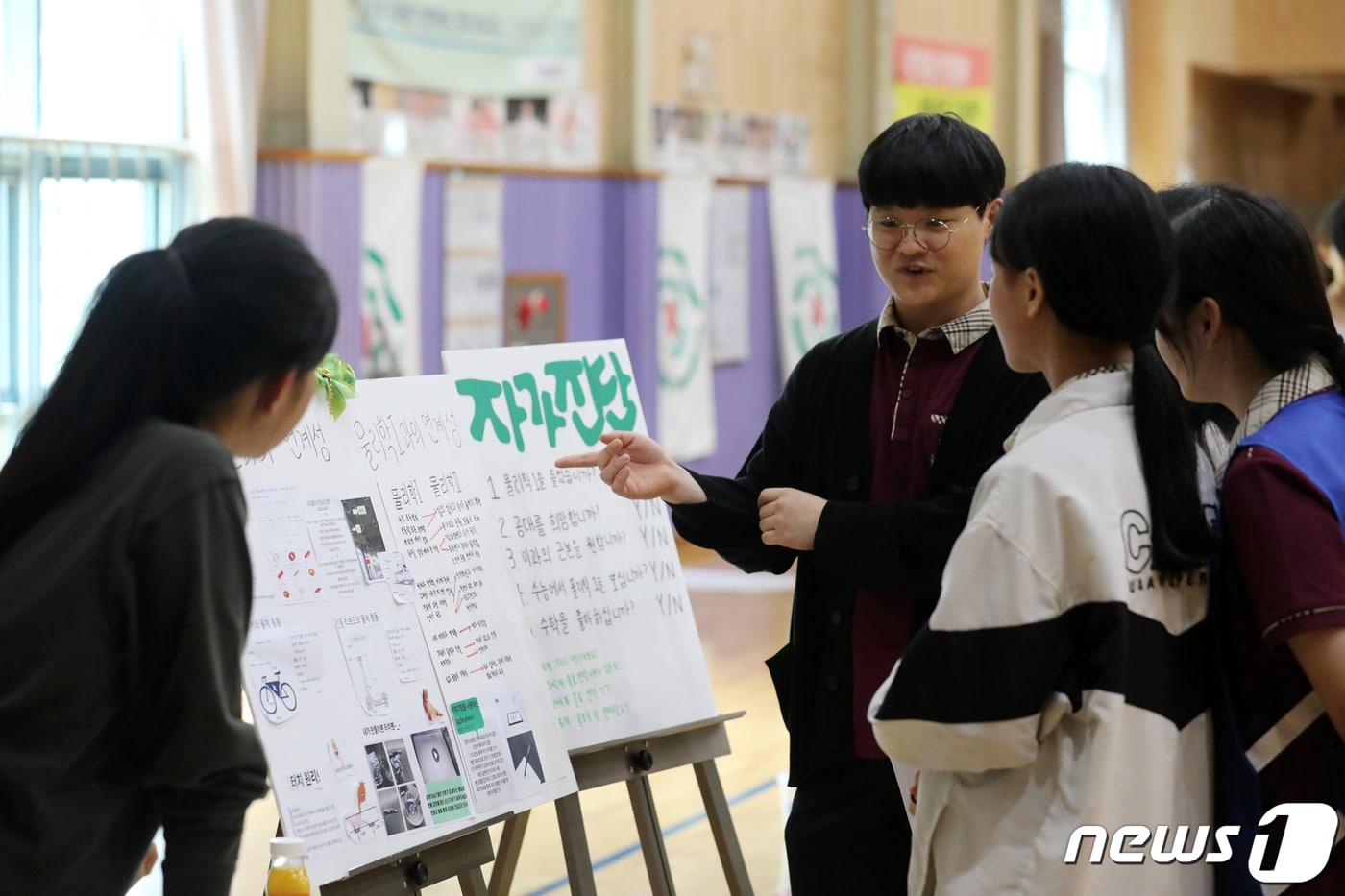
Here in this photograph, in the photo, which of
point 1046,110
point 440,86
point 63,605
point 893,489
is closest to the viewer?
point 63,605

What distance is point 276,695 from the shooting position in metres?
2.12

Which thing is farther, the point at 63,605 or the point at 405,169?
the point at 405,169

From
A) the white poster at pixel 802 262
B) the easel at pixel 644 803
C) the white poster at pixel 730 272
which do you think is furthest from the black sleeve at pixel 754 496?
the white poster at pixel 802 262

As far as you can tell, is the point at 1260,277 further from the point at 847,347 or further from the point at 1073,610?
the point at 847,347

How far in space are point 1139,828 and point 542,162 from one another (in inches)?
240

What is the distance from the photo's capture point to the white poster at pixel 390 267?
6.19 meters

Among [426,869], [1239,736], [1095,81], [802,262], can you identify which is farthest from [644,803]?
[1095,81]

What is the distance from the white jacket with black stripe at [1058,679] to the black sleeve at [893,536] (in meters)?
0.41

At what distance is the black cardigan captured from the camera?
1.98 metres

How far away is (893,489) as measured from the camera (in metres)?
2.13

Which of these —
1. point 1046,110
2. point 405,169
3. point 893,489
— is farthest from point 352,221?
point 1046,110

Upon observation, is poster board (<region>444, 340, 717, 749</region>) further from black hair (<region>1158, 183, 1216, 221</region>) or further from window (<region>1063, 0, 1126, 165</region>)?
window (<region>1063, 0, 1126, 165</region>)

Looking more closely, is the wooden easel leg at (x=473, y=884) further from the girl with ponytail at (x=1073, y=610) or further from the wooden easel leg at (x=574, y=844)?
the girl with ponytail at (x=1073, y=610)

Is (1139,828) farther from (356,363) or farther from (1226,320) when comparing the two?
(356,363)
